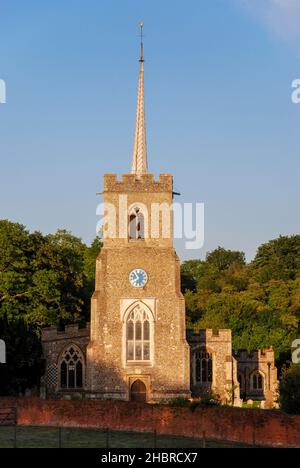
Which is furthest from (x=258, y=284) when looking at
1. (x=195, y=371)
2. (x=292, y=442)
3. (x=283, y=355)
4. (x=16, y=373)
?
(x=292, y=442)

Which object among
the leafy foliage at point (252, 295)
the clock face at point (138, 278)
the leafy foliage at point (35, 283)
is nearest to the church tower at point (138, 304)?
the clock face at point (138, 278)

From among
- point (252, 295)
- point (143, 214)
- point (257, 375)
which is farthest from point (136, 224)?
point (252, 295)

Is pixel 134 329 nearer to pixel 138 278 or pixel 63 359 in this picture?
pixel 138 278

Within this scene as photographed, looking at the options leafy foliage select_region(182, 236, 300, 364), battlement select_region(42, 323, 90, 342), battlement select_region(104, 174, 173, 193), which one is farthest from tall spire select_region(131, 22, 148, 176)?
leafy foliage select_region(182, 236, 300, 364)

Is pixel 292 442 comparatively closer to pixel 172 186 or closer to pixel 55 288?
pixel 172 186

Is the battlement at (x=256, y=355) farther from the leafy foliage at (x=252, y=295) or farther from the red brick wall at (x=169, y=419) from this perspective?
the red brick wall at (x=169, y=419)

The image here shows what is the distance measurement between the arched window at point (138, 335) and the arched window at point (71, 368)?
12.5 feet

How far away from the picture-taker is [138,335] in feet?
186

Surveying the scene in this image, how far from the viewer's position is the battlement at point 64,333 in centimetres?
5853

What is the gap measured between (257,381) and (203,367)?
7580 mm

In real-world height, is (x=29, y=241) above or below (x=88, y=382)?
above

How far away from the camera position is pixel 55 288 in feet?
213
